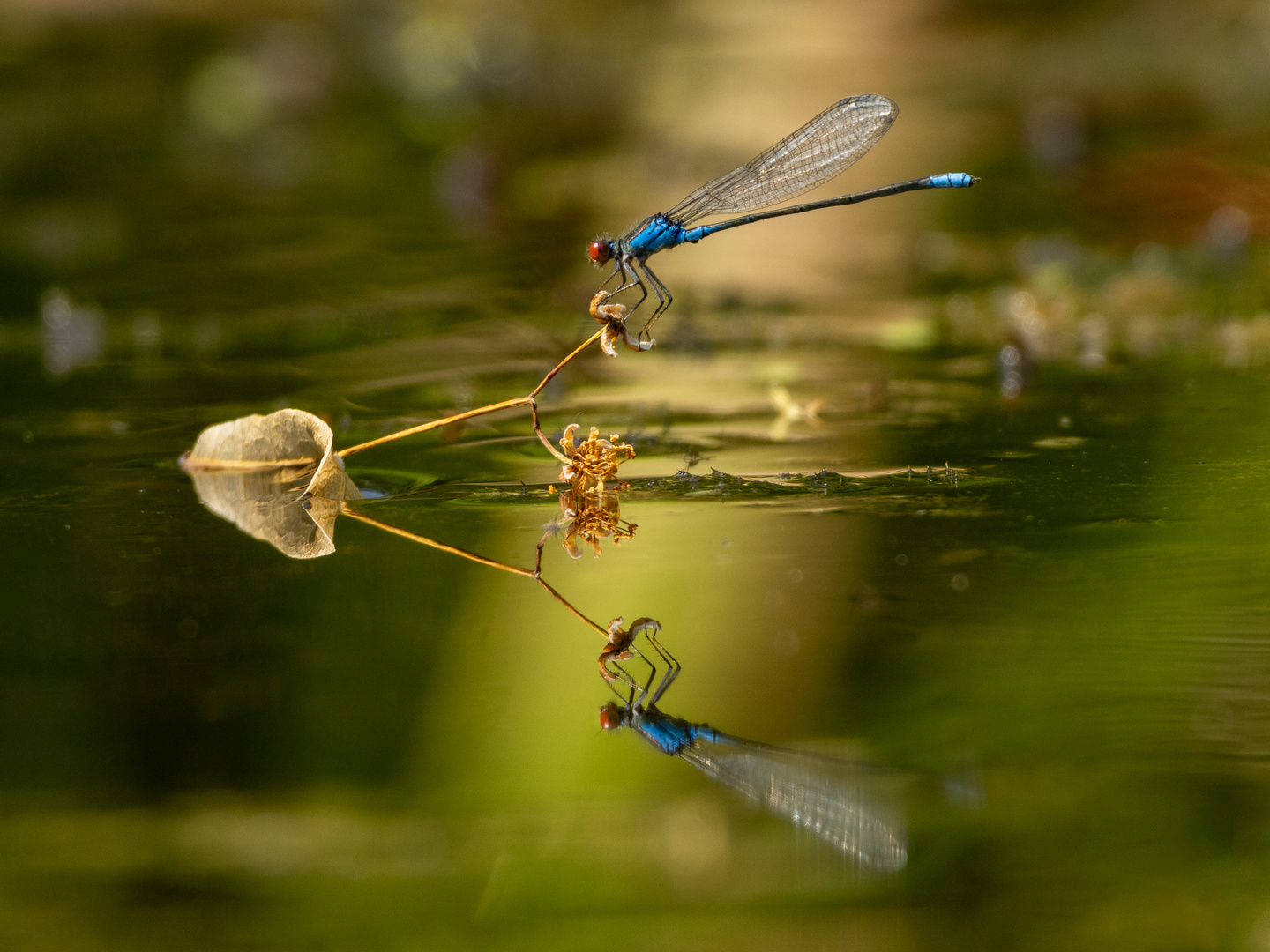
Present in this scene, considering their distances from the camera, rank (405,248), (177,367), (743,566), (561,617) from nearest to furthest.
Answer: (561,617) → (743,566) → (177,367) → (405,248)

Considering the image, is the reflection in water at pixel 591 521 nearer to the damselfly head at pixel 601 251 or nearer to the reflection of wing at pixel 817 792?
the reflection of wing at pixel 817 792

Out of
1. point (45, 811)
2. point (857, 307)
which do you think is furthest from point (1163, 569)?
point (857, 307)

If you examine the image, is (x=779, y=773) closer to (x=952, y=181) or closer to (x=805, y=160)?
(x=952, y=181)

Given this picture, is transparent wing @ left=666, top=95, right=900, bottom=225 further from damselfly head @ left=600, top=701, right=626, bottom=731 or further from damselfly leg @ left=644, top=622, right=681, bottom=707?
damselfly head @ left=600, top=701, right=626, bottom=731

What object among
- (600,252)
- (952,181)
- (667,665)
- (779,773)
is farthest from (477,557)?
(952,181)

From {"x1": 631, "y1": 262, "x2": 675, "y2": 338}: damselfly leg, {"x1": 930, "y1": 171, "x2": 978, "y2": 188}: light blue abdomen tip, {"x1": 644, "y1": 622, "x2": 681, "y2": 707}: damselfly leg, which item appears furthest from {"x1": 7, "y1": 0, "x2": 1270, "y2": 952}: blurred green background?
{"x1": 930, "y1": 171, "x2": 978, "y2": 188}: light blue abdomen tip

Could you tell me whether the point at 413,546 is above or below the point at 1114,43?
below

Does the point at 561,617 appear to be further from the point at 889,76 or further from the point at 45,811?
the point at 889,76
